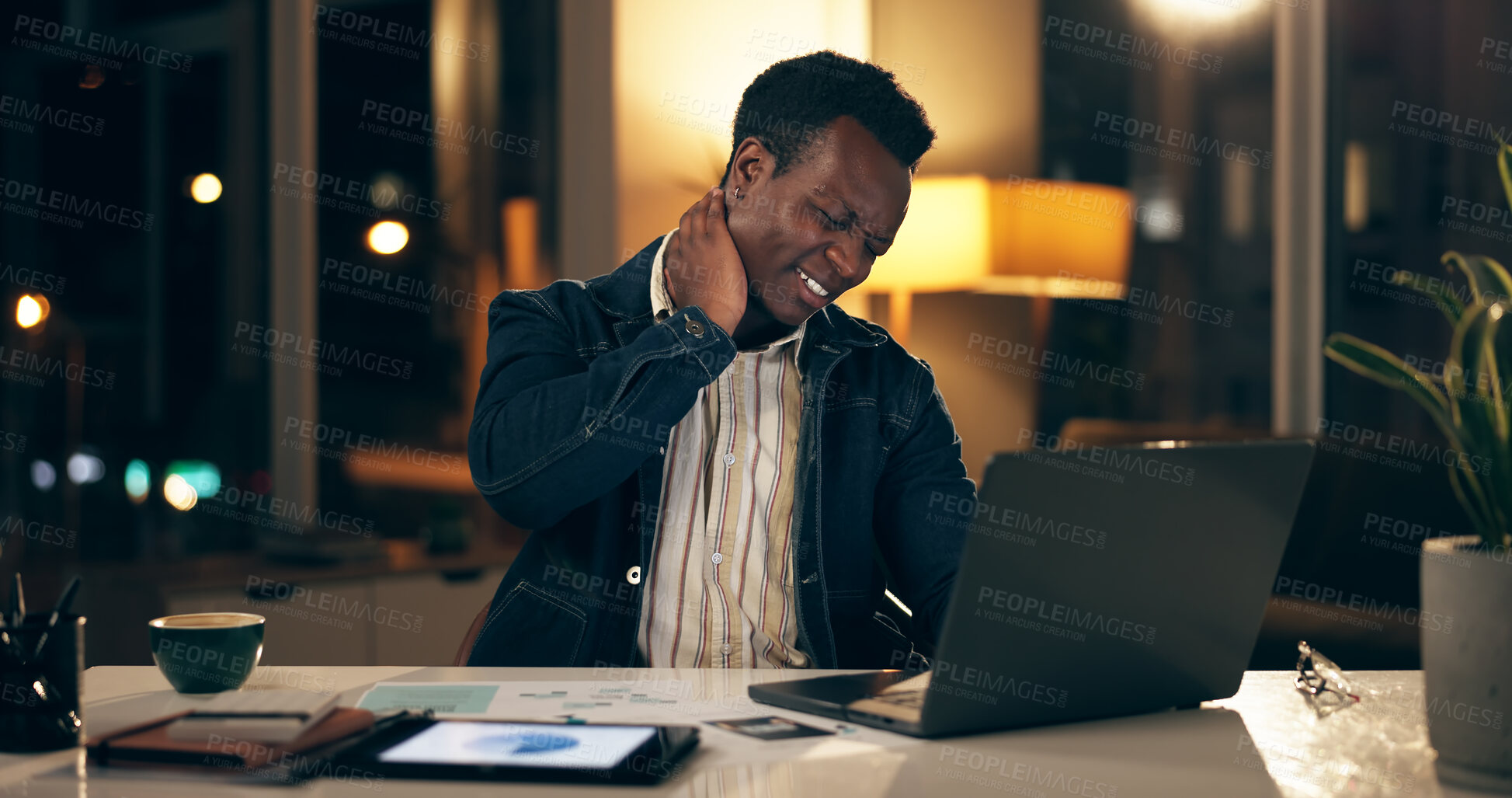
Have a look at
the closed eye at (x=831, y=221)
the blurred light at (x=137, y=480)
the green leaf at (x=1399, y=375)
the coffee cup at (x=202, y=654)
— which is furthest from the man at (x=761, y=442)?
the blurred light at (x=137, y=480)

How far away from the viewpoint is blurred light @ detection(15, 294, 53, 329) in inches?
129

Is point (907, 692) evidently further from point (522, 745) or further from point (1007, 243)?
point (1007, 243)

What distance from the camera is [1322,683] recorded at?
1.12 meters

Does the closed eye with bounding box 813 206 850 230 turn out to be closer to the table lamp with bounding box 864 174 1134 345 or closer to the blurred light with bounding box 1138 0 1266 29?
the table lamp with bounding box 864 174 1134 345

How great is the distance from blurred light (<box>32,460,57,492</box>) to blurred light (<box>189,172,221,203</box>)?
2.79 feet

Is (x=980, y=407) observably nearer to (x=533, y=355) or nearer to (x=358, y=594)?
(x=358, y=594)

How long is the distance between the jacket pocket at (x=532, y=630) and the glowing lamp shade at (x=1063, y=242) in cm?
223

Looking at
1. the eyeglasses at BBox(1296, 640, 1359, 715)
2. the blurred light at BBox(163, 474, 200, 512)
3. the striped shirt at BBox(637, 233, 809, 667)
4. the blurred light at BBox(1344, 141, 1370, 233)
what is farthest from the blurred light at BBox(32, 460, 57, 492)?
the blurred light at BBox(1344, 141, 1370, 233)

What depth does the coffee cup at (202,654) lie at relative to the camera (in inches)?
42.3

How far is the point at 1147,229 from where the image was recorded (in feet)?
12.3

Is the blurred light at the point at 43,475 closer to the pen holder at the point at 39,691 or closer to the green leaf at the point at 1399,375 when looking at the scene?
the pen holder at the point at 39,691

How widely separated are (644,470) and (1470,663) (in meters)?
0.91

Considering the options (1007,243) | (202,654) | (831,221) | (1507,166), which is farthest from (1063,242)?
(202,654)

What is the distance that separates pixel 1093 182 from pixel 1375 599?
155 cm
